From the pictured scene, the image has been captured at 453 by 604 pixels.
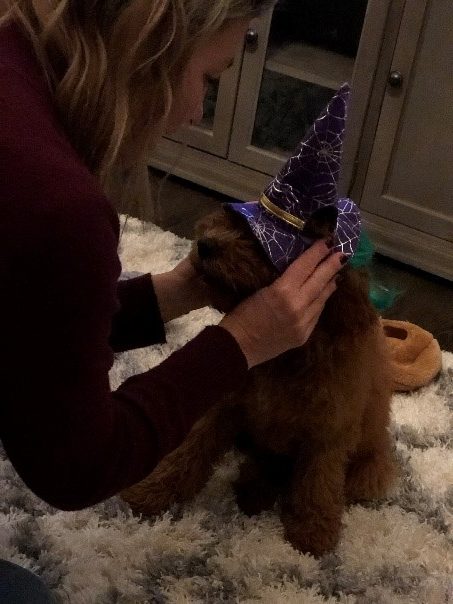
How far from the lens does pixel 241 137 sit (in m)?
2.37

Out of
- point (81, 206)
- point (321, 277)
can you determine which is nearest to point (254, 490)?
point (321, 277)

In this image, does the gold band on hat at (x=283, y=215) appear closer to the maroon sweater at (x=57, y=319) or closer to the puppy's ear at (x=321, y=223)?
the puppy's ear at (x=321, y=223)

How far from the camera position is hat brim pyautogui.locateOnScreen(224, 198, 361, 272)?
1044 mm

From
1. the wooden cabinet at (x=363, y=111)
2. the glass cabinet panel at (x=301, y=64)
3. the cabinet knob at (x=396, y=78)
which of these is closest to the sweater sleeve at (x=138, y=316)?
the wooden cabinet at (x=363, y=111)

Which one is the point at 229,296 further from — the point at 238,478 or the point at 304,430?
the point at 238,478

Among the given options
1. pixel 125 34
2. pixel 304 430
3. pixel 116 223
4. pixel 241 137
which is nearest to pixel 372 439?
pixel 304 430

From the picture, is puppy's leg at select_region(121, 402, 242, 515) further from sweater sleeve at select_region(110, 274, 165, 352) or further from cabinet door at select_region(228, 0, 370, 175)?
cabinet door at select_region(228, 0, 370, 175)

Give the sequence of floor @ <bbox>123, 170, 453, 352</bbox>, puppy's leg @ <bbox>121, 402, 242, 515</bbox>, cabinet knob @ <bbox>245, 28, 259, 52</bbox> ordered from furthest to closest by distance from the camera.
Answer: cabinet knob @ <bbox>245, 28, 259, 52</bbox>, floor @ <bbox>123, 170, 453, 352</bbox>, puppy's leg @ <bbox>121, 402, 242, 515</bbox>

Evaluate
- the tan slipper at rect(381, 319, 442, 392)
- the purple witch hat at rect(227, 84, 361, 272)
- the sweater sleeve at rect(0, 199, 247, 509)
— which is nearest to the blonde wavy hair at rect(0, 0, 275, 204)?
the sweater sleeve at rect(0, 199, 247, 509)

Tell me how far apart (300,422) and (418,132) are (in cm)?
112

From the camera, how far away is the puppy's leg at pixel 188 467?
53.1 inches

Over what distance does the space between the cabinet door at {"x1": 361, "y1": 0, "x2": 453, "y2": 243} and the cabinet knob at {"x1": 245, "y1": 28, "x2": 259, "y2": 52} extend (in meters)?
0.43

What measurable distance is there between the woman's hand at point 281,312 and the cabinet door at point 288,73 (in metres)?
1.34

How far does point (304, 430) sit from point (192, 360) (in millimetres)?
379
